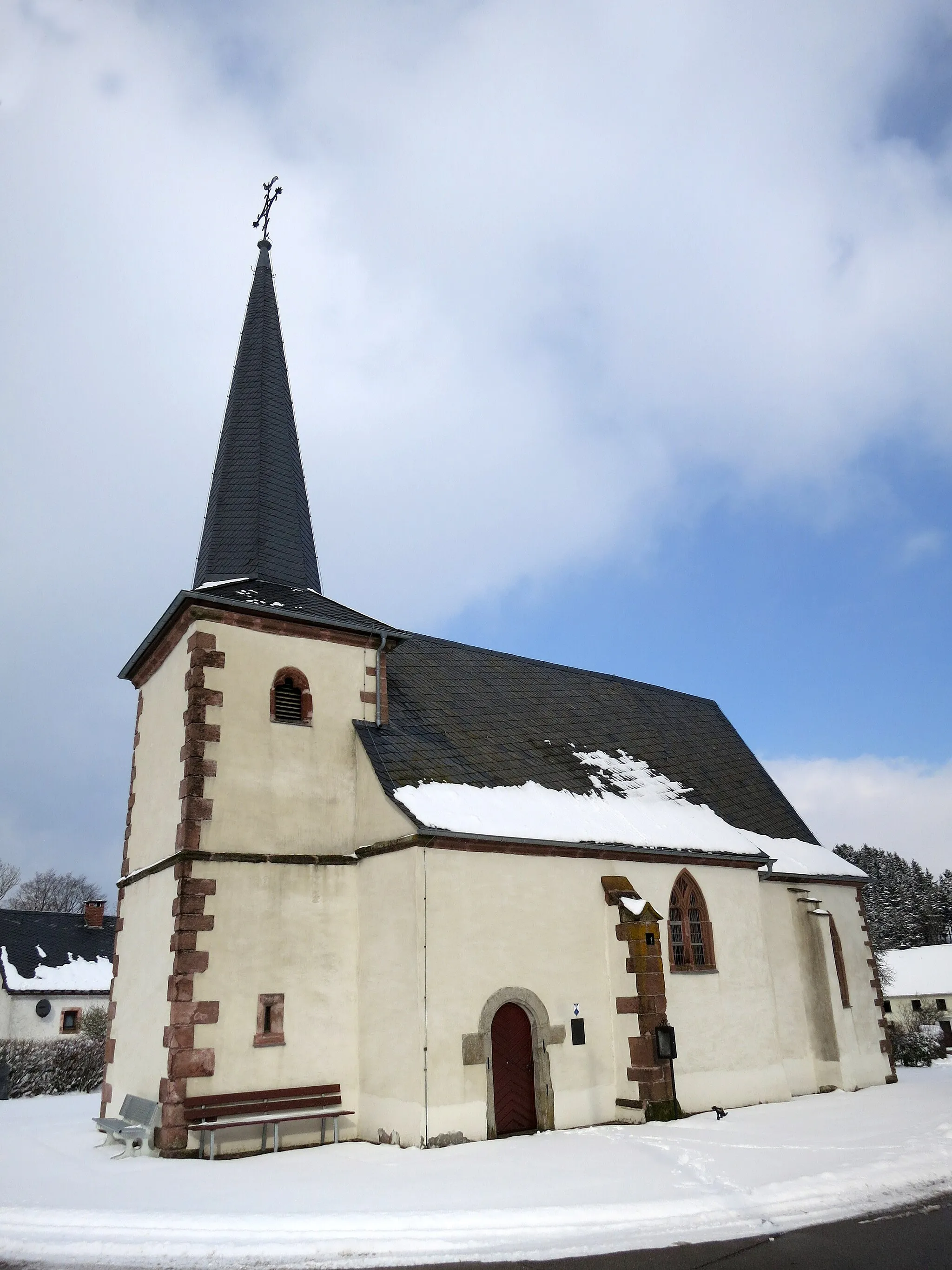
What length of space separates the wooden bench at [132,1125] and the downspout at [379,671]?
7.15 m

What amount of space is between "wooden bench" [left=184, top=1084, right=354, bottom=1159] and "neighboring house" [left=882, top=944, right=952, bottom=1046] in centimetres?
5040

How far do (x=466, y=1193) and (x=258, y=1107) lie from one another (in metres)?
4.90

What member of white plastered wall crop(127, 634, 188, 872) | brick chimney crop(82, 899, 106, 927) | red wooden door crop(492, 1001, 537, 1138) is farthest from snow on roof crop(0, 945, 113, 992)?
red wooden door crop(492, 1001, 537, 1138)

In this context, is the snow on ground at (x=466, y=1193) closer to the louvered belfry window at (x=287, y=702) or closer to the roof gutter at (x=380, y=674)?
the louvered belfry window at (x=287, y=702)

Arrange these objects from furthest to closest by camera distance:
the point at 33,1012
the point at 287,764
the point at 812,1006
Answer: the point at 33,1012
the point at 812,1006
the point at 287,764

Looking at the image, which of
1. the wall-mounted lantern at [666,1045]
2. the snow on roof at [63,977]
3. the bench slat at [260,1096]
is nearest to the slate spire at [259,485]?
the bench slat at [260,1096]

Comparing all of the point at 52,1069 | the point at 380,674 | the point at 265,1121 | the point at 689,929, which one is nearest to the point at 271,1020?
the point at 265,1121

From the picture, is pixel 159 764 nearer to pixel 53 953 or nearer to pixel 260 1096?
pixel 260 1096

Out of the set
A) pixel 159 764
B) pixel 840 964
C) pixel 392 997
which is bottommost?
pixel 392 997

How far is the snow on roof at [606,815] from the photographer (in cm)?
1585

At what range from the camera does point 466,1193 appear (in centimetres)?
1006

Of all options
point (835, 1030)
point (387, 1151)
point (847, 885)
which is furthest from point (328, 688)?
point (847, 885)

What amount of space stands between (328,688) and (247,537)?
376cm

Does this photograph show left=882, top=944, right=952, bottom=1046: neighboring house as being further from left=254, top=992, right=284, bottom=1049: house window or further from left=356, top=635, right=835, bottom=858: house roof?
left=254, top=992, right=284, bottom=1049: house window
